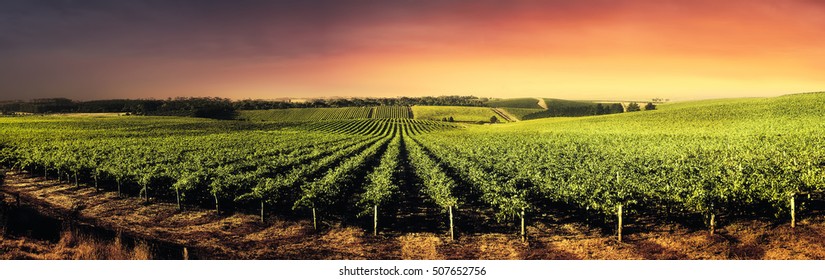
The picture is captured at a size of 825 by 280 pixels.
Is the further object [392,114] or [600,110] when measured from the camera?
[392,114]

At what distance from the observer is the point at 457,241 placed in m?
13.0

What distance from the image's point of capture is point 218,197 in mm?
17109

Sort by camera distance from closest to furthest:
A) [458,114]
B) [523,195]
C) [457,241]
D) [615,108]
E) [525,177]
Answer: [457,241]
[523,195]
[525,177]
[615,108]
[458,114]

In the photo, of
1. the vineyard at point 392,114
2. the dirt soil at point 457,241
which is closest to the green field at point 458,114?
the vineyard at point 392,114

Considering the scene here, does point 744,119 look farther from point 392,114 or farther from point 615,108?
point 392,114

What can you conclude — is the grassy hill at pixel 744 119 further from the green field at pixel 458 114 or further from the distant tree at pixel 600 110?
the green field at pixel 458 114

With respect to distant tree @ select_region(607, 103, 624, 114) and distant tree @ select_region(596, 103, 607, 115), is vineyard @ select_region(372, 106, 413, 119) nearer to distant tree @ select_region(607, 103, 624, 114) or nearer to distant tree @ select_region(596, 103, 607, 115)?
distant tree @ select_region(596, 103, 607, 115)

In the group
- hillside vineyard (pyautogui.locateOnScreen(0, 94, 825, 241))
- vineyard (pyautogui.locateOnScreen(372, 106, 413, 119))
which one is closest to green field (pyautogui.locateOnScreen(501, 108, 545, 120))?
vineyard (pyautogui.locateOnScreen(372, 106, 413, 119))

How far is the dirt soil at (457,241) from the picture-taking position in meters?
10.3

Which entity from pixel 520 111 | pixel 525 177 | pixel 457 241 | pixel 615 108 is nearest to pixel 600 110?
pixel 615 108

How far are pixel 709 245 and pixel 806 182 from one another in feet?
19.7

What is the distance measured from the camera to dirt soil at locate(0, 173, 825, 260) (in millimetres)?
10336

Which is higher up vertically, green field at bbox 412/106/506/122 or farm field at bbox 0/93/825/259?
green field at bbox 412/106/506/122

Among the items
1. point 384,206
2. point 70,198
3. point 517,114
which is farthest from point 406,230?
point 517,114
